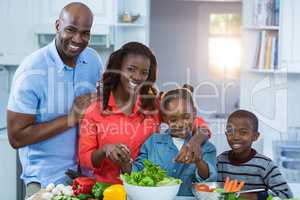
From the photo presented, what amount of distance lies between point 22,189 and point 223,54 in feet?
11.0

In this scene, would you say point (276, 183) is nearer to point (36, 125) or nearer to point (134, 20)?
point (36, 125)

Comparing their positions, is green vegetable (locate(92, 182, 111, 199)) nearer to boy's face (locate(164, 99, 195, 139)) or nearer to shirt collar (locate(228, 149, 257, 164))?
boy's face (locate(164, 99, 195, 139))

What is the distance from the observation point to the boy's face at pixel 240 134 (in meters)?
1.79

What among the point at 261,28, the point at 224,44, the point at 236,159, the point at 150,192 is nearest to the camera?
the point at 150,192

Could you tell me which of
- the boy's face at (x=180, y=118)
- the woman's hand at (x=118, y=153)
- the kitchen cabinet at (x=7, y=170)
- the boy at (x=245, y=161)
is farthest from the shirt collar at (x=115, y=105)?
the kitchen cabinet at (x=7, y=170)

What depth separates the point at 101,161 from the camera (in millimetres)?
1621

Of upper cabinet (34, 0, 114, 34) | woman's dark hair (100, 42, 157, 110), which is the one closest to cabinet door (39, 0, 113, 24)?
upper cabinet (34, 0, 114, 34)

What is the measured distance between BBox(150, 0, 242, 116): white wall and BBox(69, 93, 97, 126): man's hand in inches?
160

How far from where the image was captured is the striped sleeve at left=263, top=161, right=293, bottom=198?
161 cm

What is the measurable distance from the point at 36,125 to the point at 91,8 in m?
1.80

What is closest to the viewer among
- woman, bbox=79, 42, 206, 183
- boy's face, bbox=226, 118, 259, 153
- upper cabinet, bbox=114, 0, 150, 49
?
woman, bbox=79, 42, 206, 183

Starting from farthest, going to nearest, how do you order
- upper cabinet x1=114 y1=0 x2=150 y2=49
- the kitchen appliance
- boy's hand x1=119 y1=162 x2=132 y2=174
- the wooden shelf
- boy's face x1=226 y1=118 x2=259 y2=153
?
upper cabinet x1=114 y1=0 x2=150 y2=49 < the wooden shelf < the kitchen appliance < boy's face x1=226 y1=118 x2=259 y2=153 < boy's hand x1=119 y1=162 x2=132 y2=174

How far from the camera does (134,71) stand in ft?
5.62

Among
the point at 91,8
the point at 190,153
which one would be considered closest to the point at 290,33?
the point at 91,8
